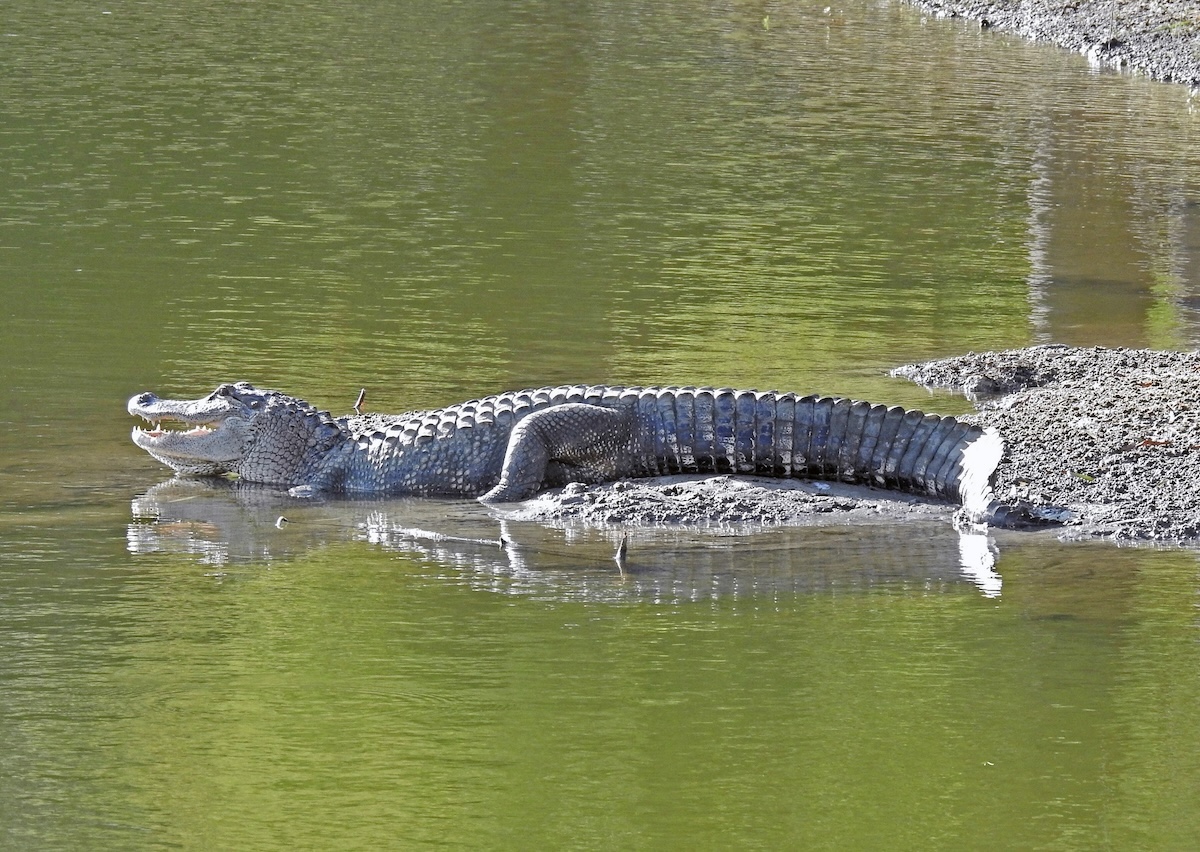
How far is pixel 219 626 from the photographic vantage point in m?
6.17

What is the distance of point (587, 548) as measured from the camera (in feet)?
23.7

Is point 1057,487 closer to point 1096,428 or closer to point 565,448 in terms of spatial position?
point 1096,428

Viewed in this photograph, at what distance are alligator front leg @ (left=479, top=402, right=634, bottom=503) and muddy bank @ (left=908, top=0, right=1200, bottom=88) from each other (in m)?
16.5

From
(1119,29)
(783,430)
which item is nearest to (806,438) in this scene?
(783,430)

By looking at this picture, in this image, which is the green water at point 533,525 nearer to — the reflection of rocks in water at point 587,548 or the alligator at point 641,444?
the reflection of rocks in water at point 587,548

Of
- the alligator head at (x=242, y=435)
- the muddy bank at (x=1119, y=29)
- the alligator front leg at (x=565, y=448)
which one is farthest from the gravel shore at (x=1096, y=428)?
the muddy bank at (x=1119, y=29)

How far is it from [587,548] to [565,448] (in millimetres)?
1068

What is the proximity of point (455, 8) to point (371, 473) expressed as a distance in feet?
68.4

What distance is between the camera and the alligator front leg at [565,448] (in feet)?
26.8

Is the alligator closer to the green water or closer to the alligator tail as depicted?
the alligator tail

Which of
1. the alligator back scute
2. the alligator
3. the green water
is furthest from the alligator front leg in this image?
the alligator back scute

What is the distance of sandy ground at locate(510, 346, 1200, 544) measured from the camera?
24.3ft

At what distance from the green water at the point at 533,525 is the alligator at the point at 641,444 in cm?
Answer: 36

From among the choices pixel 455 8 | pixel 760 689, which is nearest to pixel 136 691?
pixel 760 689
